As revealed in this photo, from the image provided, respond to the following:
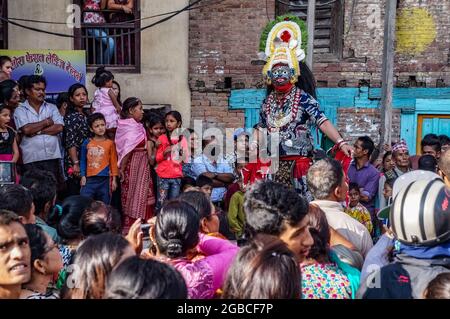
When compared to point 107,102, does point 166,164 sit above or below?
below

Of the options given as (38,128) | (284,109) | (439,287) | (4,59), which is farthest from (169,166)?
(439,287)

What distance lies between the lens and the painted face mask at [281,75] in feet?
21.2

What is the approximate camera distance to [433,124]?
1087 centimetres

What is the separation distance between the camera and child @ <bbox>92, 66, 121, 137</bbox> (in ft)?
28.5

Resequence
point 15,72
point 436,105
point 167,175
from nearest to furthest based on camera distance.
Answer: point 167,175, point 15,72, point 436,105

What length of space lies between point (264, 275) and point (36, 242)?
1.44 metres

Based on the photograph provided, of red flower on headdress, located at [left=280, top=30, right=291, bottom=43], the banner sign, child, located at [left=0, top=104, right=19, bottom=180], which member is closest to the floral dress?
red flower on headdress, located at [left=280, top=30, right=291, bottom=43]

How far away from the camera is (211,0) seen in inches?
431

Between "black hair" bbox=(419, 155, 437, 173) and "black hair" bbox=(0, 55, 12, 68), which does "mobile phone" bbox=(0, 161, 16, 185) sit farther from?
"black hair" bbox=(419, 155, 437, 173)

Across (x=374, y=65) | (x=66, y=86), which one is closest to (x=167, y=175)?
(x=66, y=86)

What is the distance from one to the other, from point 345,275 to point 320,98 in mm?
7672

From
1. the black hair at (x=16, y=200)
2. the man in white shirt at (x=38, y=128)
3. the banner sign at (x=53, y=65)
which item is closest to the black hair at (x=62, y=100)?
the man in white shirt at (x=38, y=128)

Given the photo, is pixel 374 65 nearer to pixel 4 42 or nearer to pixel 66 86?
pixel 66 86

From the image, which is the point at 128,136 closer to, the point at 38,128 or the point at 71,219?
the point at 38,128
